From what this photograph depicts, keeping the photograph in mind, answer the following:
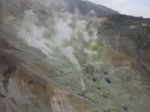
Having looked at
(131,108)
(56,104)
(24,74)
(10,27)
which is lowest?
(131,108)

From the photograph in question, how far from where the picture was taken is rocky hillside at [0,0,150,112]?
18819mm

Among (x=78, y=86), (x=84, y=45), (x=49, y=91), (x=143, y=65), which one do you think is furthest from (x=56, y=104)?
(x=143, y=65)

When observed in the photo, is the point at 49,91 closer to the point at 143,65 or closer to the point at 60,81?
the point at 60,81

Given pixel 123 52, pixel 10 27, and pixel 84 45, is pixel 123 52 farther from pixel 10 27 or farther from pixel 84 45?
pixel 10 27

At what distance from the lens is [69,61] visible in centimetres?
2519

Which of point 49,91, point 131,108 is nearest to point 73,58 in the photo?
point 131,108

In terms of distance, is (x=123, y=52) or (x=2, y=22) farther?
(x=123, y=52)

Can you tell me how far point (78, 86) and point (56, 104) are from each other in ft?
11.9

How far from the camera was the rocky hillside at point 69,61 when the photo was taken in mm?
18819

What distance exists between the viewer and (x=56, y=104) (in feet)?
62.9

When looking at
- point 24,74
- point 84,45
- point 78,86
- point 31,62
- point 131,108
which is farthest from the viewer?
point 84,45

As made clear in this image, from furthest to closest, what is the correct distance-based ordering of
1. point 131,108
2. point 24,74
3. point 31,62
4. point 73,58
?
point 73,58 → point 131,108 → point 31,62 → point 24,74

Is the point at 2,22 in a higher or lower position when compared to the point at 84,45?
higher

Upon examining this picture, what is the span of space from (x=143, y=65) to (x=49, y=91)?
44.0 ft
